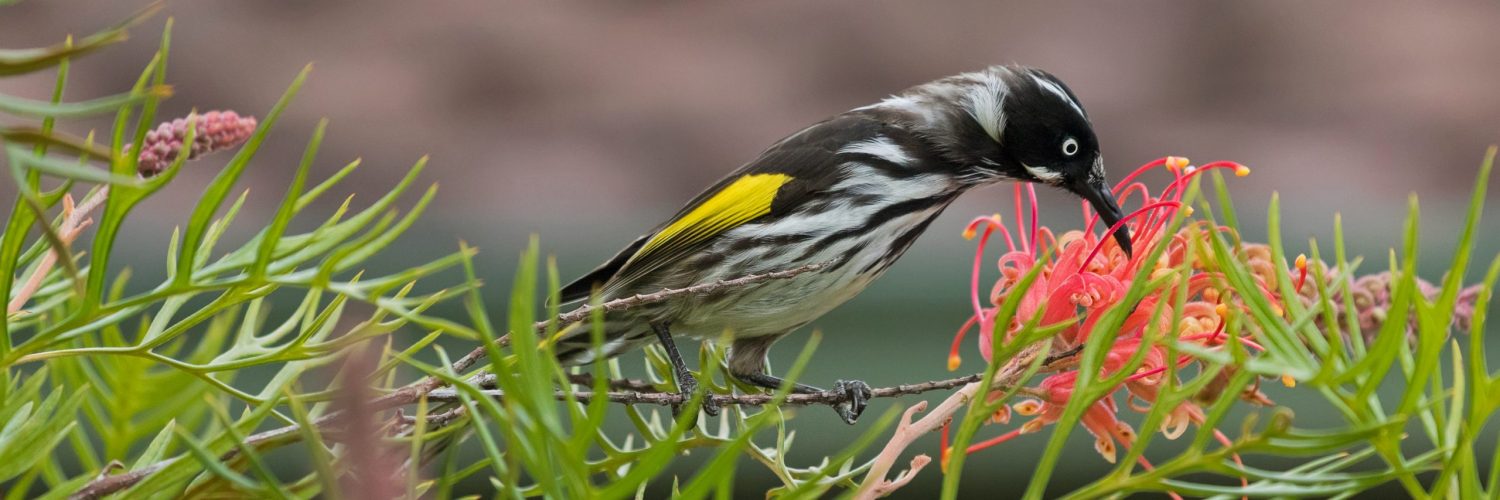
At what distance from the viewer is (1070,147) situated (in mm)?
1604

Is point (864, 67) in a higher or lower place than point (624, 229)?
higher

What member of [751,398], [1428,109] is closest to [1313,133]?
[1428,109]

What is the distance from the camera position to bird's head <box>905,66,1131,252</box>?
5.23 ft

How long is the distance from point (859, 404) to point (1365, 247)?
110cm

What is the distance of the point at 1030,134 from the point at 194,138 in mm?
1152

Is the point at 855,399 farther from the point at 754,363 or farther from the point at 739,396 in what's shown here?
the point at 739,396

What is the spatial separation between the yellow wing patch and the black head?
199 mm

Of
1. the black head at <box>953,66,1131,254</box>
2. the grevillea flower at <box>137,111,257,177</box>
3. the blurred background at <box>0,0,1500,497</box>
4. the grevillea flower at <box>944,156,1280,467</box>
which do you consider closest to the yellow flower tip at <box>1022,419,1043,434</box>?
the grevillea flower at <box>944,156,1280,467</box>

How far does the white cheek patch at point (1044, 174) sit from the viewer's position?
1624 millimetres

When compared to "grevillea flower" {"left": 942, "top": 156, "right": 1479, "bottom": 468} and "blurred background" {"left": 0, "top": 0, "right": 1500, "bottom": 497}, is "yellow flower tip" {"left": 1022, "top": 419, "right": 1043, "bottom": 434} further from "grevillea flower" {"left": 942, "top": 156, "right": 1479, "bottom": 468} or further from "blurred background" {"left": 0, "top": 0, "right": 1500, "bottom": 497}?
"blurred background" {"left": 0, "top": 0, "right": 1500, "bottom": 497}

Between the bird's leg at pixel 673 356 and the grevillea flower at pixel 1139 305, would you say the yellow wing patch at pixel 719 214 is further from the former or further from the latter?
the grevillea flower at pixel 1139 305

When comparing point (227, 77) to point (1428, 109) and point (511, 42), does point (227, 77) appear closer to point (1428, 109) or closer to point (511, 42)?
point (511, 42)

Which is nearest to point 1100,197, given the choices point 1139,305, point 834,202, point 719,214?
point 834,202

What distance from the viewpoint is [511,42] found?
2352mm
